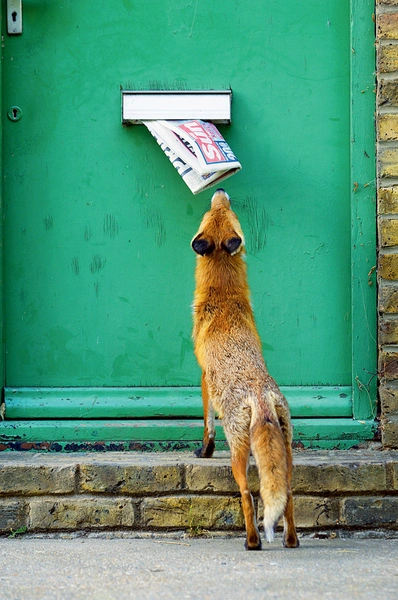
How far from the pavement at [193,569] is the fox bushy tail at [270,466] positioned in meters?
0.25

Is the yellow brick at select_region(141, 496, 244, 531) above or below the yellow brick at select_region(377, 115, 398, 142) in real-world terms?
below

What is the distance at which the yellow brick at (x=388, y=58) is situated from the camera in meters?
5.21

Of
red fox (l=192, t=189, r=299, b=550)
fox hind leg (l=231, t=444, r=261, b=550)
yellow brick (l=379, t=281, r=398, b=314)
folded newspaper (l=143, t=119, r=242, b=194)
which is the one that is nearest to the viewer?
red fox (l=192, t=189, r=299, b=550)

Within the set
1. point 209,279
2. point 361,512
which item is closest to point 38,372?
point 209,279

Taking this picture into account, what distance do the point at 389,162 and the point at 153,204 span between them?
4.86ft

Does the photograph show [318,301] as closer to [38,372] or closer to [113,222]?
[113,222]

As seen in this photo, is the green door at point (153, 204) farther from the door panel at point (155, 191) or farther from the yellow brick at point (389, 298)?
the yellow brick at point (389, 298)

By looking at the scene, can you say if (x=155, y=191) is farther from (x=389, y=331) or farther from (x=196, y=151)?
(x=389, y=331)

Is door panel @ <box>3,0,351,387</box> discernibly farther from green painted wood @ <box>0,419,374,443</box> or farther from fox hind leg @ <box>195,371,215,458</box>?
fox hind leg @ <box>195,371,215,458</box>

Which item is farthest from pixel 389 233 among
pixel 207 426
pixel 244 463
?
pixel 244 463

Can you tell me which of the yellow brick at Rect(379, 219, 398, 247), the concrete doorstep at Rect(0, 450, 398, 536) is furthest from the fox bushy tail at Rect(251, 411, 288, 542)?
the yellow brick at Rect(379, 219, 398, 247)

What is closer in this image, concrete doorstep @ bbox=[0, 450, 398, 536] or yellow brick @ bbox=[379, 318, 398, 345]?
concrete doorstep @ bbox=[0, 450, 398, 536]

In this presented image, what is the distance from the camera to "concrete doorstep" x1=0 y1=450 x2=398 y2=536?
15.9ft

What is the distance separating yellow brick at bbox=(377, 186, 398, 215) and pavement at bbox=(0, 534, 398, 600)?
1.94m
